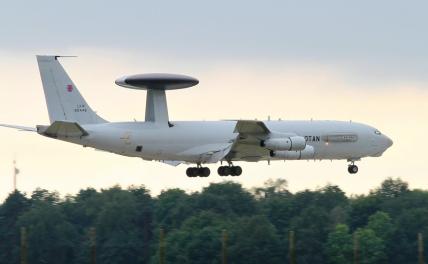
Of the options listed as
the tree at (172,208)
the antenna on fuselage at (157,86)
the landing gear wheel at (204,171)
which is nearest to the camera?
the antenna on fuselage at (157,86)

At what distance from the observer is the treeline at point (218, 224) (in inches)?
6294

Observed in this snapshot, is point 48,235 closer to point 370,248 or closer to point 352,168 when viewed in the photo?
point 370,248

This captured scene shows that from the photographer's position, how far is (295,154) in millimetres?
108188

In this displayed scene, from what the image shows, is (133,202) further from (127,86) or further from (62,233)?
(127,86)

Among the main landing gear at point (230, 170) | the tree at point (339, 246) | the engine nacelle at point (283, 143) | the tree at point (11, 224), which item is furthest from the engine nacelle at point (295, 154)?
the tree at point (11, 224)

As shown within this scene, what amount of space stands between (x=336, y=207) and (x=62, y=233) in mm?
33742

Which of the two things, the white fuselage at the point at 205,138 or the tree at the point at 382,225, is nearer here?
the white fuselage at the point at 205,138

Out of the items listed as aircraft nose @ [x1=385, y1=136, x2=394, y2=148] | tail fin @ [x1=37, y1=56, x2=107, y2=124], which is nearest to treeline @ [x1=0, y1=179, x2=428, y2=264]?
aircraft nose @ [x1=385, y1=136, x2=394, y2=148]

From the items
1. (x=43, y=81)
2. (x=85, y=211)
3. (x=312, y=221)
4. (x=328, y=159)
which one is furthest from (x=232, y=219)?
(x=43, y=81)

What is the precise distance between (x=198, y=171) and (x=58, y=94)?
12.6 m

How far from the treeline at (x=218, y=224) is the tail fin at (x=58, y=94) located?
171 ft

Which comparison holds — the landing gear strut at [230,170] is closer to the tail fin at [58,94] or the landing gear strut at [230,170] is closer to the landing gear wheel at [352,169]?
the landing gear wheel at [352,169]

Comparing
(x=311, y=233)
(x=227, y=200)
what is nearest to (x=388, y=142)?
(x=311, y=233)

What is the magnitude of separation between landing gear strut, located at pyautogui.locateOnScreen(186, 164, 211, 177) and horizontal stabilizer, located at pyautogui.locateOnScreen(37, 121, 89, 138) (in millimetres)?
11909
